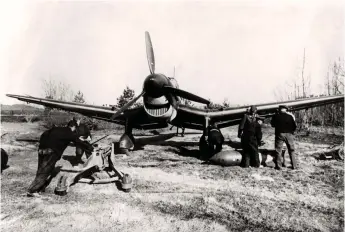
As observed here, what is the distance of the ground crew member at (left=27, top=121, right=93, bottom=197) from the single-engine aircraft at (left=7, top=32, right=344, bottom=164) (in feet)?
12.3

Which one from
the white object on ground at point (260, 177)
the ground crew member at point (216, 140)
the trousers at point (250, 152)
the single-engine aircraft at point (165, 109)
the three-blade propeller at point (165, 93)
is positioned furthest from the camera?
the single-engine aircraft at point (165, 109)

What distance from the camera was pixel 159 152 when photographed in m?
12.0

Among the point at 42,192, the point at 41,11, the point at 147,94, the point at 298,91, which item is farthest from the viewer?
the point at 298,91

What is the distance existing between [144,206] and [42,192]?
8.30 ft

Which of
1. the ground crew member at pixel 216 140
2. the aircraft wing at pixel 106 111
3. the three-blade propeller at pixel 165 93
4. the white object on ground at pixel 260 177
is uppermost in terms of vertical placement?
the three-blade propeller at pixel 165 93

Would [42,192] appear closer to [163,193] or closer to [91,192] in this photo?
[91,192]

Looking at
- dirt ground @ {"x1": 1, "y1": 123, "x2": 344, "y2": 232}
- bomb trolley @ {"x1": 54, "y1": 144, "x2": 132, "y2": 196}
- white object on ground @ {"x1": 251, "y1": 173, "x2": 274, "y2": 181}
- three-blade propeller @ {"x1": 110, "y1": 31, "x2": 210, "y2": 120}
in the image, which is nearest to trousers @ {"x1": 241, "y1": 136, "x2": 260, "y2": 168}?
dirt ground @ {"x1": 1, "y1": 123, "x2": 344, "y2": 232}

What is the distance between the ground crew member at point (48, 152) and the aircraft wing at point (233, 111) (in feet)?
18.8

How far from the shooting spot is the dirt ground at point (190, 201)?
463 centimetres

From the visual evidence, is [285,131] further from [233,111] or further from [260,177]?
[233,111]

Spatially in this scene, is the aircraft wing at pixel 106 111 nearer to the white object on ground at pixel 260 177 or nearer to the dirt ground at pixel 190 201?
the dirt ground at pixel 190 201

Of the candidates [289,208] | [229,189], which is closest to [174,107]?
[229,189]

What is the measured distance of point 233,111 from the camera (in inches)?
453

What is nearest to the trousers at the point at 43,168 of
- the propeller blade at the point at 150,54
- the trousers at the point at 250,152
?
the trousers at the point at 250,152
